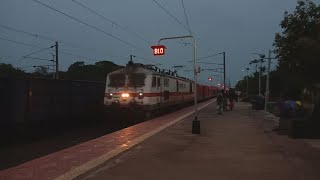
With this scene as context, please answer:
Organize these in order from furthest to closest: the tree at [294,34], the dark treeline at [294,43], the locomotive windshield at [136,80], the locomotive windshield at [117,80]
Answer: the locomotive windshield at [117,80], the locomotive windshield at [136,80], the tree at [294,34], the dark treeline at [294,43]

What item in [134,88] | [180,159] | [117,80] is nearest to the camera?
[180,159]

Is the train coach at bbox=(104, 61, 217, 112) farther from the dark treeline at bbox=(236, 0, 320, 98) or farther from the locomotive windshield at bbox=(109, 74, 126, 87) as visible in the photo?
the dark treeline at bbox=(236, 0, 320, 98)

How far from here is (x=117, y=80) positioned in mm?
28344

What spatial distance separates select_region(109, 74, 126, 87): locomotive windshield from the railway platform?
1002 centimetres

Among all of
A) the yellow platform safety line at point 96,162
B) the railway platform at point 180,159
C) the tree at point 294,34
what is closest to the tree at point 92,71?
the tree at point 294,34

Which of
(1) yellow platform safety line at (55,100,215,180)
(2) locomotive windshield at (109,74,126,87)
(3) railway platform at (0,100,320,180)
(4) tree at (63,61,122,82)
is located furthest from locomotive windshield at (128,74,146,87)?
(4) tree at (63,61,122,82)

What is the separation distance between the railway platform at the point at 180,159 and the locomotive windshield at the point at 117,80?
10021 millimetres

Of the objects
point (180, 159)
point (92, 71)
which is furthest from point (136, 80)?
point (92, 71)

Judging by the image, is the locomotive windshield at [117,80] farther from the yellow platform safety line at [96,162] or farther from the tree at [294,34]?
the yellow platform safety line at [96,162]

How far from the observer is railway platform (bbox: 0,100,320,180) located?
1027 cm

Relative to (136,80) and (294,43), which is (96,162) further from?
(136,80)

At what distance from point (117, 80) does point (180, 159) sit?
16352 millimetres

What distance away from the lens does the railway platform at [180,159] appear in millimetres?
10273

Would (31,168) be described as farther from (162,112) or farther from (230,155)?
(162,112)
